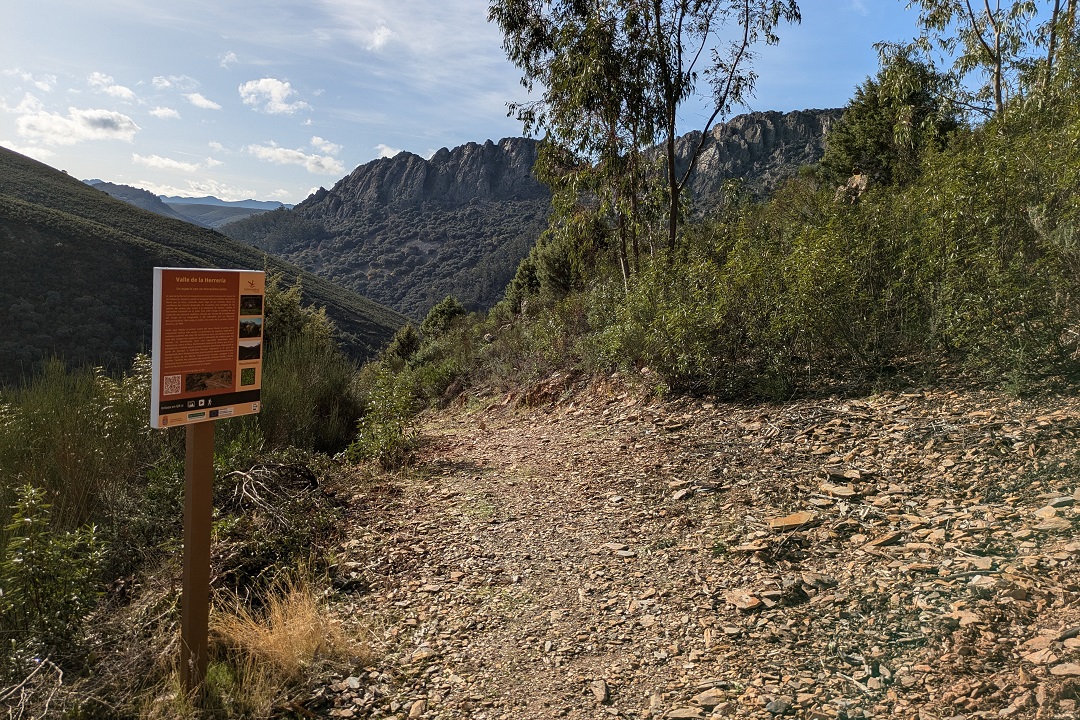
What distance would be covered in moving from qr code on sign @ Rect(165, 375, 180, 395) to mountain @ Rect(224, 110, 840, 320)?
55.1 m

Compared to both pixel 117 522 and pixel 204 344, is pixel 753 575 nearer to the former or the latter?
pixel 204 344

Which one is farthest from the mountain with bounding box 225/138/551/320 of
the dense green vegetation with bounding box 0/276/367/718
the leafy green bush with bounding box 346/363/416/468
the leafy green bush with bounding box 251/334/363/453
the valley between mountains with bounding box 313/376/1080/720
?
the valley between mountains with bounding box 313/376/1080/720

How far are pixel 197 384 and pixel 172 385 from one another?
0.38 ft

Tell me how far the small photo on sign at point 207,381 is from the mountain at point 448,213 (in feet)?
180

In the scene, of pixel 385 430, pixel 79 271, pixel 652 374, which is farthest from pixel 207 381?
pixel 79 271

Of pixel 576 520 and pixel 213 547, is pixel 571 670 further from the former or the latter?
pixel 213 547

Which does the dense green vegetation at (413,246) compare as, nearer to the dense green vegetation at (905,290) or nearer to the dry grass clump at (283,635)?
the dense green vegetation at (905,290)

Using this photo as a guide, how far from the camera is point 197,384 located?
268 cm

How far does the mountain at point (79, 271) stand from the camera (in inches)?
796

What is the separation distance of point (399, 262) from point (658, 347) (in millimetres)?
93166

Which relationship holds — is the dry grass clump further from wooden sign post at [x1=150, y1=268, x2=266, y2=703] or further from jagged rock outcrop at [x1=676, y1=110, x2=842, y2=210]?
jagged rock outcrop at [x1=676, y1=110, x2=842, y2=210]

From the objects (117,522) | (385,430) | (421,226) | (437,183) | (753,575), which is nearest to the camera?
(753,575)

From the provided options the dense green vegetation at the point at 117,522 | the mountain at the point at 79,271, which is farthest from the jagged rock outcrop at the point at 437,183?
the dense green vegetation at the point at 117,522

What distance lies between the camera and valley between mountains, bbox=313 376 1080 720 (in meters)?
2.32
